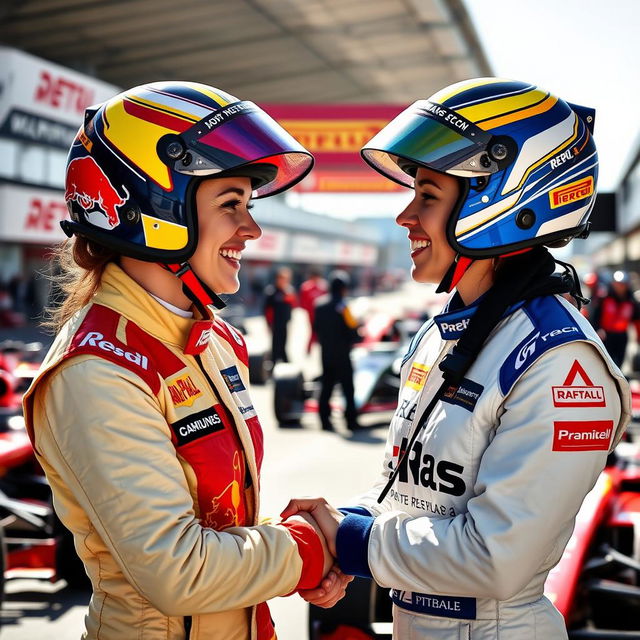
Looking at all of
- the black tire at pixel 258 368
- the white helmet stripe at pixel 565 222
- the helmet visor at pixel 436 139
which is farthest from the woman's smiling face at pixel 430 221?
the black tire at pixel 258 368

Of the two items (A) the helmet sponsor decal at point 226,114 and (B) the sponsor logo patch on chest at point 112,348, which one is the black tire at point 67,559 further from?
(A) the helmet sponsor decal at point 226,114

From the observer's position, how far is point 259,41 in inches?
1063

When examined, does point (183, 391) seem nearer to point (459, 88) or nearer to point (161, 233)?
point (161, 233)

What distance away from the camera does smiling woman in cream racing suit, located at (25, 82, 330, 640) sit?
1.67 metres

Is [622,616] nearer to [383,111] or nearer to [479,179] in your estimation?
[479,179]

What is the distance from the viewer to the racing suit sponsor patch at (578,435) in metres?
1.67

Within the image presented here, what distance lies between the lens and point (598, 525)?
4164mm

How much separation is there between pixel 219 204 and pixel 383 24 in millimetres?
22816

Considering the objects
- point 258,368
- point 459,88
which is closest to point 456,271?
point 459,88

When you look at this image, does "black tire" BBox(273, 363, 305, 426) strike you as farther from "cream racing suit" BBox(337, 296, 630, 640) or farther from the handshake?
"cream racing suit" BBox(337, 296, 630, 640)

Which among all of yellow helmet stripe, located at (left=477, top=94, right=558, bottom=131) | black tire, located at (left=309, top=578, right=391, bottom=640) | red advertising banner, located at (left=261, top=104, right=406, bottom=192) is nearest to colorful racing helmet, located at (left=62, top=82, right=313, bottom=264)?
yellow helmet stripe, located at (left=477, top=94, right=558, bottom=131)

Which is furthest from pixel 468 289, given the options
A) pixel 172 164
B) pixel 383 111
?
pixel 383 111

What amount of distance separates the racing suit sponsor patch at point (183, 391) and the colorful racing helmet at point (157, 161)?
10.9 inches

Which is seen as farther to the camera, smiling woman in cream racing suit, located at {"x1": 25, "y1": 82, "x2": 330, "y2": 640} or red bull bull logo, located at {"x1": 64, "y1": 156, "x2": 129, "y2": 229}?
red bull bull logo, located at {"x1": 64, "y1": 156, "x2": 129, "y2": 229}
